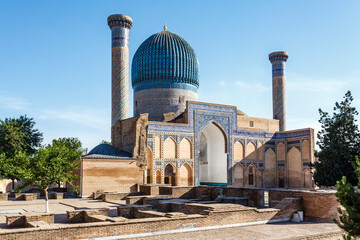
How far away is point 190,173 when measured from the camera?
24875 millimetres

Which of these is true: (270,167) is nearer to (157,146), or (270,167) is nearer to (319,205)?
(157,146)

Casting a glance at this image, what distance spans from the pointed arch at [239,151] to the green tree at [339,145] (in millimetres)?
8712

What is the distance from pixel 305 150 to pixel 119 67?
13.9 metres

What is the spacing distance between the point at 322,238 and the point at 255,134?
18.9m

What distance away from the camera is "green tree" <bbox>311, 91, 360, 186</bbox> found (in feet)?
57.4

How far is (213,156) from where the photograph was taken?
2802cm

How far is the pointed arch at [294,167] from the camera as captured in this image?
26953 millimetres

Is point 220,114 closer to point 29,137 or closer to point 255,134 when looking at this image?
point 255,134

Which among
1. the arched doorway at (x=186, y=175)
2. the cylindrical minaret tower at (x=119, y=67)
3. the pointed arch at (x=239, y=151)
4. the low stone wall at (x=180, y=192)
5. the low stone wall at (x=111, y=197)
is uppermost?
the cylindrical minaret tower at (x=119, y=67)

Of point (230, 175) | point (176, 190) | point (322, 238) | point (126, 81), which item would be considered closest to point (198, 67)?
point (126, 81)

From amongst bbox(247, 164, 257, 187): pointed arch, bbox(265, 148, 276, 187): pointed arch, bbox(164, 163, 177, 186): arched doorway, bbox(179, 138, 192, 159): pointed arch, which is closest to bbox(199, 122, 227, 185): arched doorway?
bbox(247, 164, 257, 187): pointed arch

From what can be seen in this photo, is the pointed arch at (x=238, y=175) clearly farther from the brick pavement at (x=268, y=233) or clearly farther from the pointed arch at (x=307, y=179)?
the brick pavement at (x=268, y=233)

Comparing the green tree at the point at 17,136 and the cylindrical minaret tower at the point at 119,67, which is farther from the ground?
the cylindrical minaret tower at the point at 119,67

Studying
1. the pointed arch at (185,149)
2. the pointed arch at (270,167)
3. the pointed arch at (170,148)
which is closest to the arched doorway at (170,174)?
the pointed arch at (170,148)
